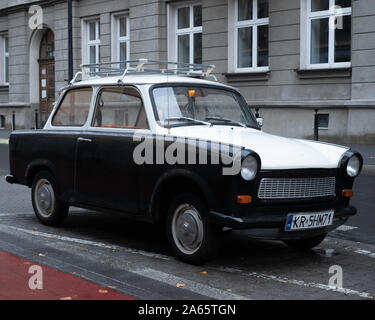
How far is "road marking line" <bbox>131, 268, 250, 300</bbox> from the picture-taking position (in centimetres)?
484

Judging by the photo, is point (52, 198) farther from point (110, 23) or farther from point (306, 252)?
point (110, 23)

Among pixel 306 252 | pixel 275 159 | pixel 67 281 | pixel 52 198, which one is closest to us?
pixel 67 281

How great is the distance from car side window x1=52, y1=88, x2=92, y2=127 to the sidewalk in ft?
7.32

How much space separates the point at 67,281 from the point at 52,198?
257 centimetres

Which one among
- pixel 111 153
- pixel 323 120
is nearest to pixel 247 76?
pixel 323 120

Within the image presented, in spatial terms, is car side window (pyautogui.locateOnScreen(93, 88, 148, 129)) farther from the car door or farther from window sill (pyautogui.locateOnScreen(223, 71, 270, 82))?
window sill (pyautogui.locateOnScreen(223, 71, 270, 82))

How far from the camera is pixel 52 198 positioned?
7570mm

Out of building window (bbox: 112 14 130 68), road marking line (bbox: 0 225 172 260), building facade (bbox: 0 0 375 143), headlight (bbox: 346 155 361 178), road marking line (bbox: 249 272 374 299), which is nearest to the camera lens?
road marking line (bbox: 249 272 374 299)

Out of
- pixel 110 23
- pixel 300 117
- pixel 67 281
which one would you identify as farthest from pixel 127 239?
pixel 110 23

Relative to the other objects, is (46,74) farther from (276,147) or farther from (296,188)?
(296,188)

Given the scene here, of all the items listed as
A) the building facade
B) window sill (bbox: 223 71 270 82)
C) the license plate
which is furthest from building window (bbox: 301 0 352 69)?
the license plate

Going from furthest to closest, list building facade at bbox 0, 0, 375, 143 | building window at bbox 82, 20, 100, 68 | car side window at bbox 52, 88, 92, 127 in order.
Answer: building window at bbox 82, 20, 100, 68
building facade at bbox 0, 0, 375, 143
car side window at bbox 52, 88, 92, 127

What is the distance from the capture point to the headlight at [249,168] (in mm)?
5367

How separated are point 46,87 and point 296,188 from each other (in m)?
24.9
